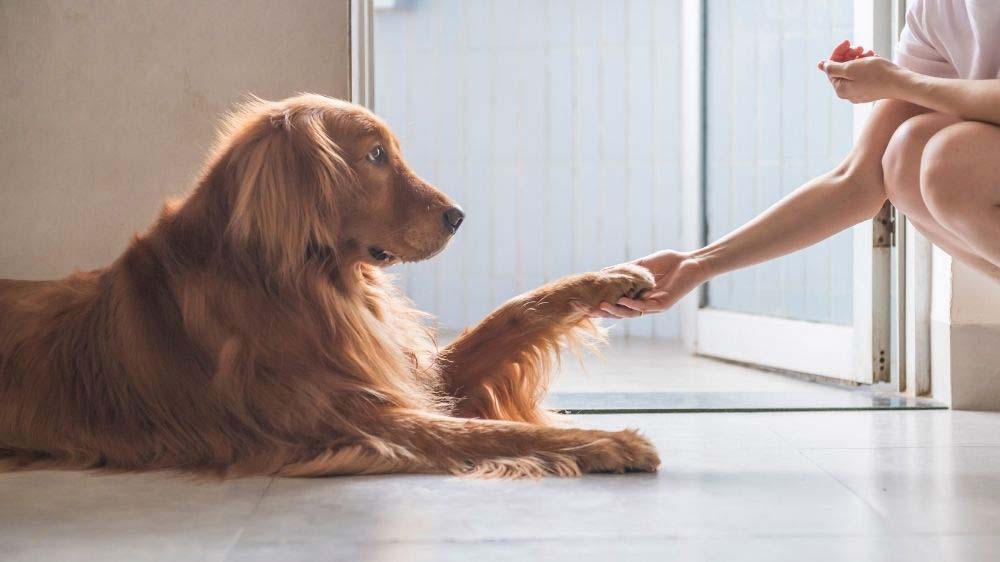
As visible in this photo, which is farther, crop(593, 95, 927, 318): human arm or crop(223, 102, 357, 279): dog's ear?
crop(593, 95, 927, 318): human arm

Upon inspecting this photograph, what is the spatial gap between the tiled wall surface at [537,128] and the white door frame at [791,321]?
0.51 metres

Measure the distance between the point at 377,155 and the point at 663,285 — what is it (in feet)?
1.68

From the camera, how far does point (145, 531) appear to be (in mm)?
1181

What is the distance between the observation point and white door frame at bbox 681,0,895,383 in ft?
7.77

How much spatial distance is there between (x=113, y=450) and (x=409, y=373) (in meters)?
0.43

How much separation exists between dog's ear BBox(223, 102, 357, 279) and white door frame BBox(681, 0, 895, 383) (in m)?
1.32

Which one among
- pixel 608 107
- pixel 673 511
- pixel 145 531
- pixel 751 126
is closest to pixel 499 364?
pixel 673 511

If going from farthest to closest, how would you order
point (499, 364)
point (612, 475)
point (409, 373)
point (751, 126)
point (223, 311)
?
point (751, 126) → point (499, 364) → point (409, 373) → point (223, 311) → point (612, 475)

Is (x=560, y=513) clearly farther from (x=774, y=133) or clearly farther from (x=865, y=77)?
(x=774, y=133)

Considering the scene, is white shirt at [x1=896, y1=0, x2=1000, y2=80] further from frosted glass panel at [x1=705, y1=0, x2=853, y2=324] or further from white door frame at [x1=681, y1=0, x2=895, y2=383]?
frosted glass panel at [x1=705, y1=0, x2=853, y2=324]

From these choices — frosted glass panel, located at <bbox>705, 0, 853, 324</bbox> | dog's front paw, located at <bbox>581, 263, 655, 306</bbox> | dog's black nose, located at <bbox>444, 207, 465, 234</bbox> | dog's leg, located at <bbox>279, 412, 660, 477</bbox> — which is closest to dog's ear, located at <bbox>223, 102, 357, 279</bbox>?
dog's black nose, located at <bbox>444, 207, 465, 234</bbox>

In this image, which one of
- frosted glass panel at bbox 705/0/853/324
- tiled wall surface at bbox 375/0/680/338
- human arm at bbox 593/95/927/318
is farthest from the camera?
tiled wall surface at bbox 375/0/680/338

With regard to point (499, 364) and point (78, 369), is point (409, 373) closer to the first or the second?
point (499, 364)

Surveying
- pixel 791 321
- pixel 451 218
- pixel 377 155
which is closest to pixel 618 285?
pixel 451 218
